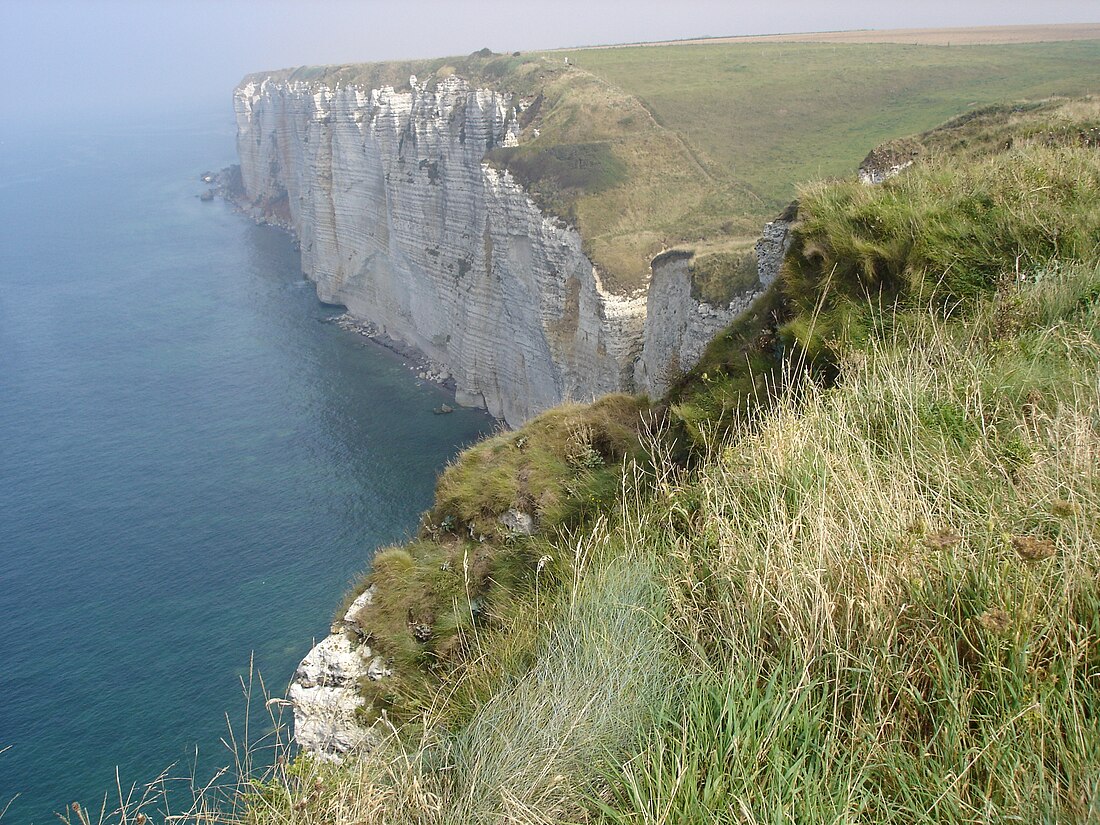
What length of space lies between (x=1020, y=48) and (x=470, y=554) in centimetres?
6380

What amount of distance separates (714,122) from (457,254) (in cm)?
1904

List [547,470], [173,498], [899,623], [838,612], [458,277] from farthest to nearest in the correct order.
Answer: [458,277], [173,498], [547,470], [838,612], [899,623]

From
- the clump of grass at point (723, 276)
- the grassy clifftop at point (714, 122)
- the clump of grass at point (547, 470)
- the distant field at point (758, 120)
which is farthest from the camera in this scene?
the grassy clifftop at point (714, 122)

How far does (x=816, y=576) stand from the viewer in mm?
3553

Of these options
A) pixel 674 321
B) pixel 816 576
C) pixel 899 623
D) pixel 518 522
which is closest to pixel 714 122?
pixel 674 321

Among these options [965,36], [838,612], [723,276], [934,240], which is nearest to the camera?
[838,612]

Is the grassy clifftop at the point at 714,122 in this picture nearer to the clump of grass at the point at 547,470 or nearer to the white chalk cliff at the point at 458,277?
the white chalk cliff at the point at 458,277

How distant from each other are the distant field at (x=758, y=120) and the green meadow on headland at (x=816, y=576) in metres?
16.3

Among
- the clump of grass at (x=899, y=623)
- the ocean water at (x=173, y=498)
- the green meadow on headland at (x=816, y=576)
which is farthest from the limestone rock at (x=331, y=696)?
the ocean water at (x=173, y=498)

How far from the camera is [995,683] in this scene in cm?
294

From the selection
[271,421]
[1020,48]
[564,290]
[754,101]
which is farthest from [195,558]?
[1020,48]

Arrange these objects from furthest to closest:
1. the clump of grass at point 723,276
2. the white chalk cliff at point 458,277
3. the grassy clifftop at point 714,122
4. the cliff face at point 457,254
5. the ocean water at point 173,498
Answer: the grassy clifftop at point 714,122 → the cliff face at point 457,254 → the ocean water at point 173,498 → the clump of grass at point 723,276 → the white chalk cliff at point 458,277

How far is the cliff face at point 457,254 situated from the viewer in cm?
3139

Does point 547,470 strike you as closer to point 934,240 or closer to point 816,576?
point 934,240
